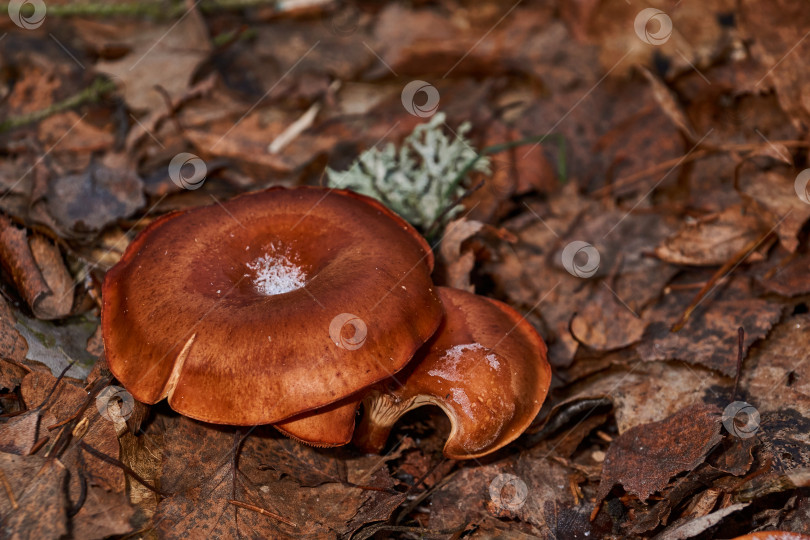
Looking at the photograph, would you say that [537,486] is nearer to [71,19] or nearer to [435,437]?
[435,437]

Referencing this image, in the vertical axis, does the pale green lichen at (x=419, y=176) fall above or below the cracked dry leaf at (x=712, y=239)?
above

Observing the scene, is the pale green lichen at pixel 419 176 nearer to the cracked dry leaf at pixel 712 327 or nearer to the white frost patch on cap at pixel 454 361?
the white frost patch on cap at pixel 454 361

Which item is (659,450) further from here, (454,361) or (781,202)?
(781,202)

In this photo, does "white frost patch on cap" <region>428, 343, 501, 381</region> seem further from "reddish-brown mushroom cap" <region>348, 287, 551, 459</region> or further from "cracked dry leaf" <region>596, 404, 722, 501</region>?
"cracked dry leaf" <region>596, 404, 722, 501</region>

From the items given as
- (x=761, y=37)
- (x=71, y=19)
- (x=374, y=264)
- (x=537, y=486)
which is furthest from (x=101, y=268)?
(x=761, y=37)

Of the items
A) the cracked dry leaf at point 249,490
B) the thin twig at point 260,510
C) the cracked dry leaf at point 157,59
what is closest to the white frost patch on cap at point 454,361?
the cracked dry leaf at point 249,490

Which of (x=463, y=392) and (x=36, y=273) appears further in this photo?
(x=36, y=273)

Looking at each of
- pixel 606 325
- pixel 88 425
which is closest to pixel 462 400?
pixel 606 325
